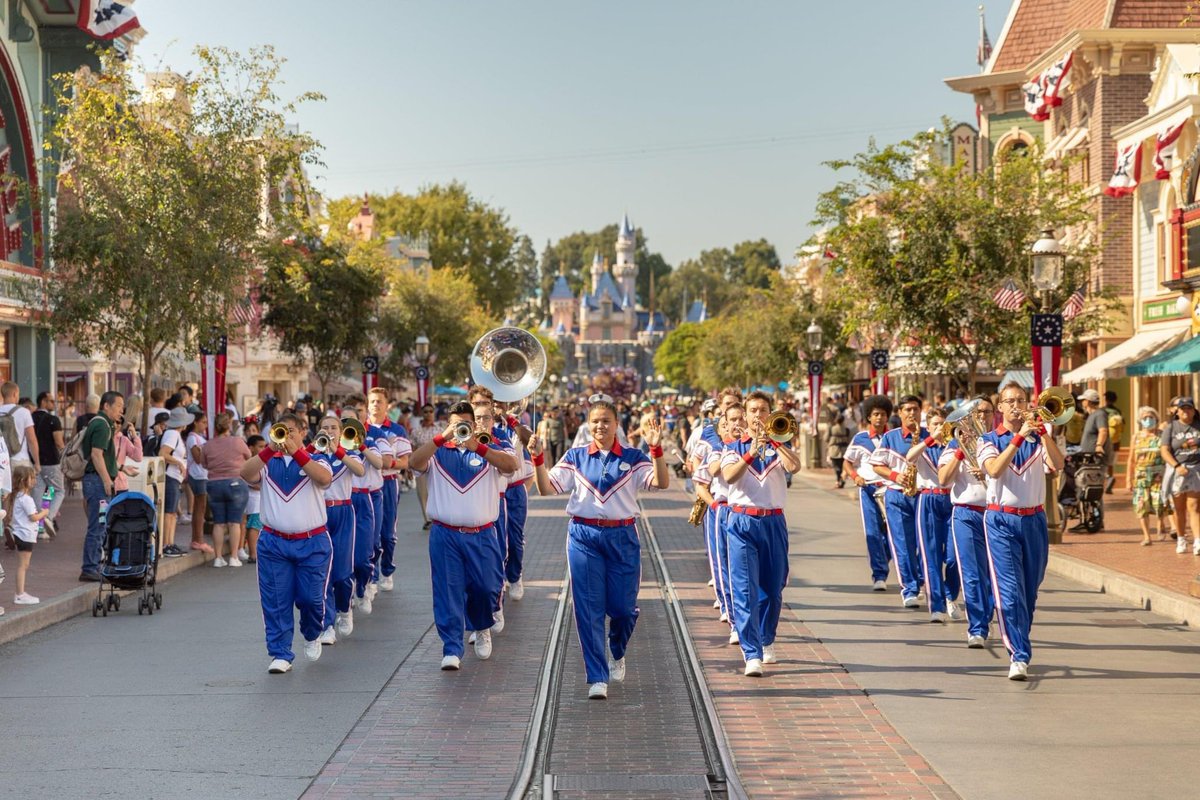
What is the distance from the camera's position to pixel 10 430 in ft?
57.7

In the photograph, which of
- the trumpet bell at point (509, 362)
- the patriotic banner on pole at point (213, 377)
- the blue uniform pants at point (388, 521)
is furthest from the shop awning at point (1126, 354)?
the blue uniform pants at point (388, 521)

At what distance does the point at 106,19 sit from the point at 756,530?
2137cm

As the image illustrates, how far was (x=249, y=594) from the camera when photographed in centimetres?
1498

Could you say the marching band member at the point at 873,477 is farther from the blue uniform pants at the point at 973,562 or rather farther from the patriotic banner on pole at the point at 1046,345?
the patriotic banner on pole at the point at 1046,345

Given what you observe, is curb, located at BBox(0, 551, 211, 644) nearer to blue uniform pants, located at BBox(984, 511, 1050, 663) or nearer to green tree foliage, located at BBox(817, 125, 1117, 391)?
blue uniform pants, located at BBox(984, 511, 1050, 663)

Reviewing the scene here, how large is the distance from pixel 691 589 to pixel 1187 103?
1425 centimetres

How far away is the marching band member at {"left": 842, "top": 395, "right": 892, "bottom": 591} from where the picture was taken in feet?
45.3

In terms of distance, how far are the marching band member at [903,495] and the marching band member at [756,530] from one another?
9.28 feet

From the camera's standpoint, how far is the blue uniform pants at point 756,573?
1034cm

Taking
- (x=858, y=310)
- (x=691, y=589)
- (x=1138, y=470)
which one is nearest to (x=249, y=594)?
(x=691, y=589)

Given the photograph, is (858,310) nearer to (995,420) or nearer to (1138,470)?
(1138,470)

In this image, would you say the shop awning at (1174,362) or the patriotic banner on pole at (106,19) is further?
the patriotic banner on pole at (106,19)

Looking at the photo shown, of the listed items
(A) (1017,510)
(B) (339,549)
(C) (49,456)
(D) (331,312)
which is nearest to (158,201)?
(C) (49,456)

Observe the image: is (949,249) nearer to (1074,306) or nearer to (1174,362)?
(1074,306)
